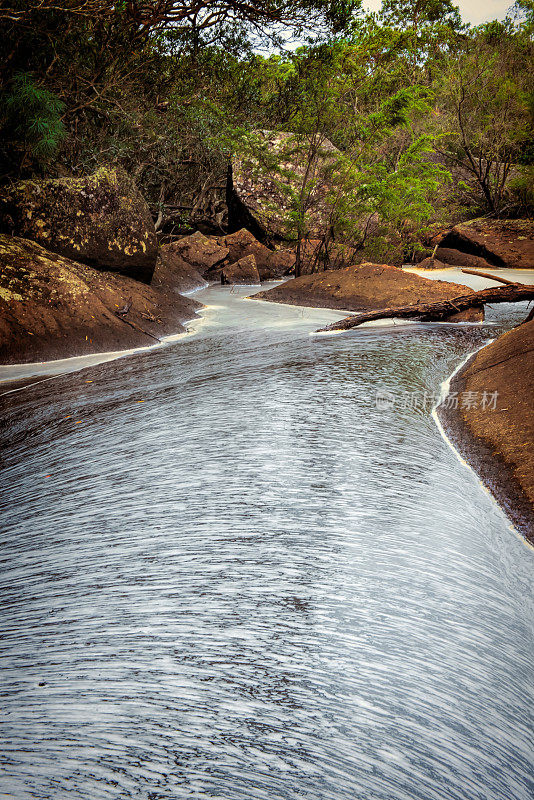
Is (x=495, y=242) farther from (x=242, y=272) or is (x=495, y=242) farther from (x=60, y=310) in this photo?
(x=60, y=310)

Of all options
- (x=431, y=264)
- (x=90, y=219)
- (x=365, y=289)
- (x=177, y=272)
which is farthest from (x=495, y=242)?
(x=90, y=219)

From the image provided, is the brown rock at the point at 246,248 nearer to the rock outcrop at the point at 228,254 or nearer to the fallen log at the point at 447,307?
the rock outcrop at the point at 228,254

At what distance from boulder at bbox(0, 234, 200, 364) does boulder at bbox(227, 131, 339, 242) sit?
4.66m

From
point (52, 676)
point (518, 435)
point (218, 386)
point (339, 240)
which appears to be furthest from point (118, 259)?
point (52, 676)

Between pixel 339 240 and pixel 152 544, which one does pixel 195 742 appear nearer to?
pixel 152 544

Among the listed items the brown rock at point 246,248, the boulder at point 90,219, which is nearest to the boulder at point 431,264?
the brown rock at point 246,248

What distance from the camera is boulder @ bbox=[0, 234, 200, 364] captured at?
572cm

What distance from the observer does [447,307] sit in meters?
6.34

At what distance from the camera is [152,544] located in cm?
212

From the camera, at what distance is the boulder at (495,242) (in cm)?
1502

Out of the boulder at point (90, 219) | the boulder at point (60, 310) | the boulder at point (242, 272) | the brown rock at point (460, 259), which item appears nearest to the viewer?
the boulder at point (60, 310)

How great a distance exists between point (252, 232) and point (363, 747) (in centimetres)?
1525

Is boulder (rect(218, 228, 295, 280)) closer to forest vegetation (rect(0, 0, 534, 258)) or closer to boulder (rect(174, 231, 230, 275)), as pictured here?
boulder (rect(174, 231, 230, 275))

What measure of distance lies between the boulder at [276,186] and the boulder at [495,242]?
564 centimetres
